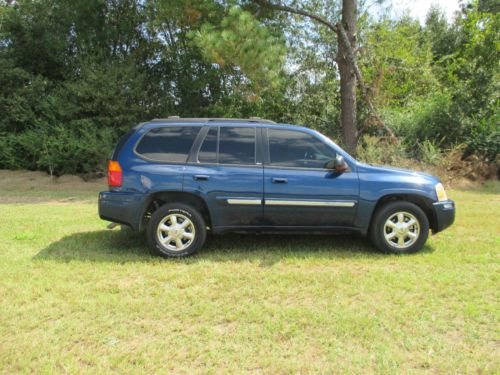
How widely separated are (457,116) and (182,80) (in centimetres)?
1032

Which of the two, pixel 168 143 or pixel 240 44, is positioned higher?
pixel 240 44

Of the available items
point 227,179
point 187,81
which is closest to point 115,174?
point 227,179

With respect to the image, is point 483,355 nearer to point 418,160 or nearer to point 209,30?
point 209,30

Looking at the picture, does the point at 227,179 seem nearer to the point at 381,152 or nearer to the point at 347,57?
the point at 381,152

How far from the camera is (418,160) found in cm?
1341

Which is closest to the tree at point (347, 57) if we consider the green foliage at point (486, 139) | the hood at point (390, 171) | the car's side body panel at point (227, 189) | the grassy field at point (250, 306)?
the green foliage at point (486, 139)

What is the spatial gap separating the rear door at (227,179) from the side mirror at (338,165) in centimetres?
88

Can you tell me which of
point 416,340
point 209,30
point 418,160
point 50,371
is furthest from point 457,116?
point 50,371

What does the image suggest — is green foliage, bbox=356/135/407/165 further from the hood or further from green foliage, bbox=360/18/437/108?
the hood

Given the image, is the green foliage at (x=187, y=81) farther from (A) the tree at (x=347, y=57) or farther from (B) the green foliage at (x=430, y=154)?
(A) the tree at (x=347, y=57)

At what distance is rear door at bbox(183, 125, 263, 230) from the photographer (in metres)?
5.13

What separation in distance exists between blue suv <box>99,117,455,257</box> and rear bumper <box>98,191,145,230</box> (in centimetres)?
1

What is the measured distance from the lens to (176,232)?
201 inches

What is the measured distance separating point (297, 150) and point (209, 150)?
1134 millimetres
